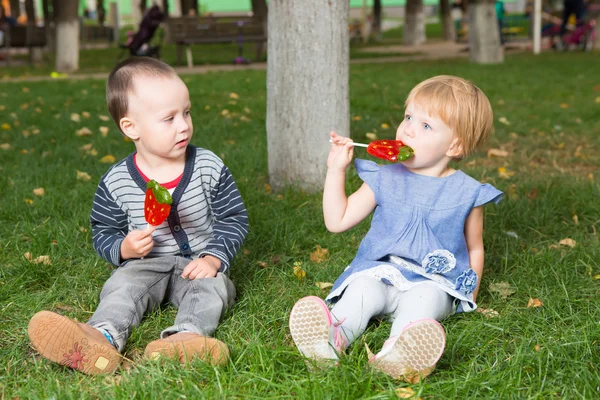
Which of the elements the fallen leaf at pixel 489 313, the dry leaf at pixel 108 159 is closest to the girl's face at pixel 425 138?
the fallen leaf at pixel 489 313

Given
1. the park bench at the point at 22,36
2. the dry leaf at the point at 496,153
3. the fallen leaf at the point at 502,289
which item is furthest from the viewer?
the park bench at the point at 22,36

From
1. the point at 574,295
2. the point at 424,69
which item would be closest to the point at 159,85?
the point at 574,295

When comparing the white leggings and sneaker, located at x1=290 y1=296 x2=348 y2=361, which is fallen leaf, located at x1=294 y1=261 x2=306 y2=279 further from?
sneaker, located at x1=290 y1=296 x2=348 y2=361

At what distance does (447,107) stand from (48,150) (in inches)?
155

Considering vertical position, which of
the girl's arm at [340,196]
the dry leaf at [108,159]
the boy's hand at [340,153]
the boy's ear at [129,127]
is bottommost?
the dry leaf at [108,159]

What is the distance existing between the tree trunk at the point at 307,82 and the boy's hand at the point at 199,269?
169 centimetres

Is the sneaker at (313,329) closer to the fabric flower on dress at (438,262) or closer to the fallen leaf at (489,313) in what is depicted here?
the fabric flower on dress at (438,262)

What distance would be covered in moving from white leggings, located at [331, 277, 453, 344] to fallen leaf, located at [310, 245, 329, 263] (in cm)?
75

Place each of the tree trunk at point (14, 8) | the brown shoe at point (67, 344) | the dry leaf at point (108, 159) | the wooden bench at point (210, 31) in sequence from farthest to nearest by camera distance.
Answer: the tree trunk at point (14, 8), the wooden bench at point (210, 31), the dry leaf at point (108, 159), the brown shoe at point (67, 344)

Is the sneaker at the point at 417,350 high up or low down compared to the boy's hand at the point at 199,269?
down

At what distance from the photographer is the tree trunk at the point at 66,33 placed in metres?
13.0

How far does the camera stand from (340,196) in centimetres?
272

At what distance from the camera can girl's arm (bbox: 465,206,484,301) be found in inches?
109

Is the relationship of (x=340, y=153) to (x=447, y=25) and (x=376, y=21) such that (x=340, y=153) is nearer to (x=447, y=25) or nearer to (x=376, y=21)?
(x=447, y=25)
